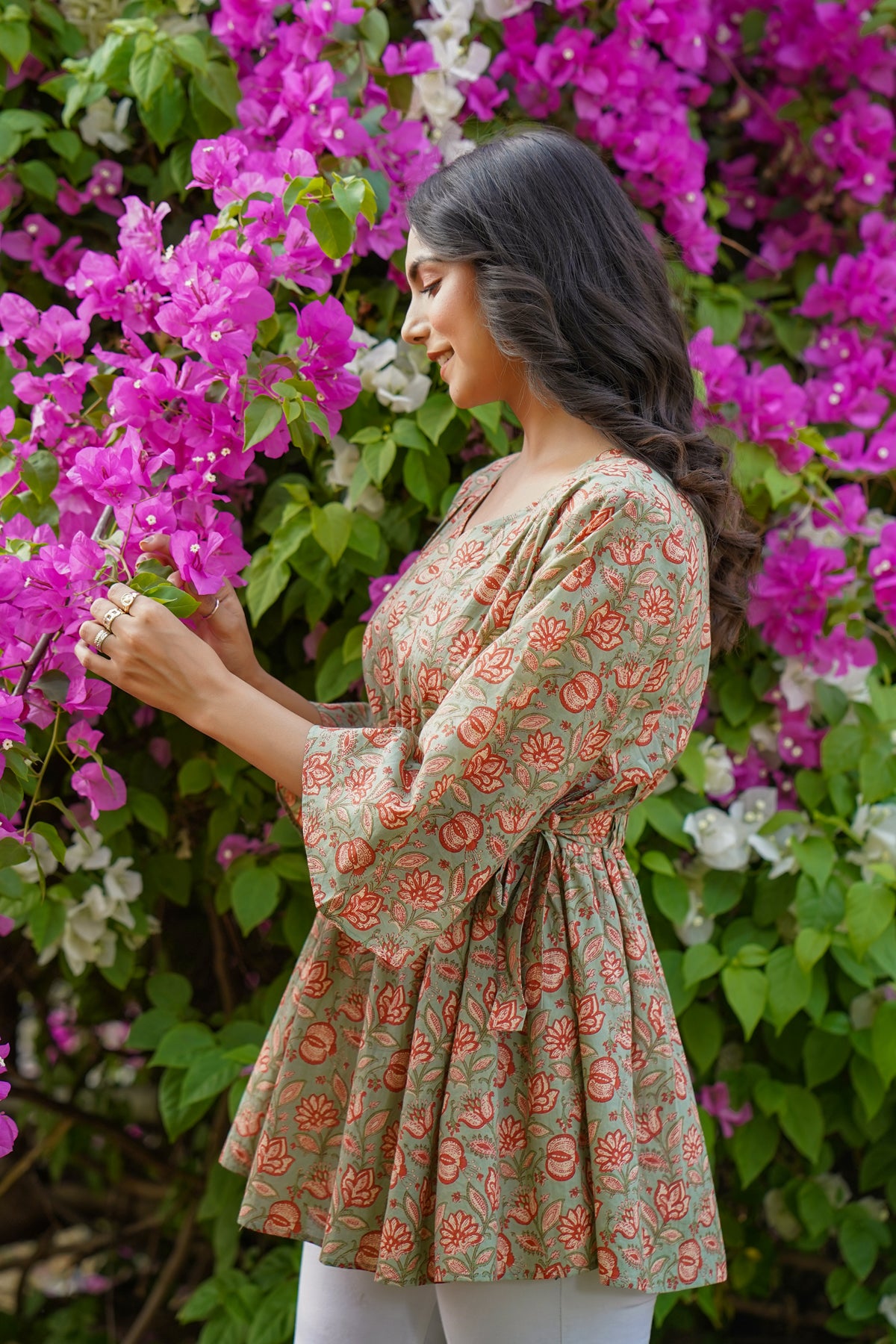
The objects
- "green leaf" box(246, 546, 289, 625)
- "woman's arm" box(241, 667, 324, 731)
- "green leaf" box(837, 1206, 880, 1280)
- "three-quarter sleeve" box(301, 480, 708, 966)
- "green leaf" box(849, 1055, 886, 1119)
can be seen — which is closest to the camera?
"three-quarter sleeve" box(301, 480, 708, 966)

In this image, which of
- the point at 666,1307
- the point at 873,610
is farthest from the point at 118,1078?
the point at 873,610

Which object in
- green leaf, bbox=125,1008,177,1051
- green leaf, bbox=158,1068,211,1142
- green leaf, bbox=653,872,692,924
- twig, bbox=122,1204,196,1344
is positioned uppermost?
green leaf, bbox=653,872,692,924

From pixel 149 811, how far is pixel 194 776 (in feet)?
0.24

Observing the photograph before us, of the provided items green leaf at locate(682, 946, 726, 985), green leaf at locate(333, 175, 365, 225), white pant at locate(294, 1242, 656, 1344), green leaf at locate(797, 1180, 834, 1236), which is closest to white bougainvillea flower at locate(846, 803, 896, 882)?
green leaf at locate(682, 946, 726, 985)

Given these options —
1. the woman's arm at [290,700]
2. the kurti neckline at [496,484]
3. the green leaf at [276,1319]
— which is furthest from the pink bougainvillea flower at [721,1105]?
the kurti neckline at [496,484]

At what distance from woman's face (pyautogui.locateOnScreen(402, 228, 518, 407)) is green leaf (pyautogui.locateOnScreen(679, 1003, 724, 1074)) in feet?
2.96

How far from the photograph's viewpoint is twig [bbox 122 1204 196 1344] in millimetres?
1953

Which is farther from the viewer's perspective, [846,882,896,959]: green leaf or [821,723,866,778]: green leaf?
[821,723,866,778]: green leaf

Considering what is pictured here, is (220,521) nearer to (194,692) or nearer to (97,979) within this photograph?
(194,692)

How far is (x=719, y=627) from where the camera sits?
1383mm

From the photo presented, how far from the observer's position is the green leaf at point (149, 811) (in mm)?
1682

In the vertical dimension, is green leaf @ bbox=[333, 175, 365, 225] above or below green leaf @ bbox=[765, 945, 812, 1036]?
above

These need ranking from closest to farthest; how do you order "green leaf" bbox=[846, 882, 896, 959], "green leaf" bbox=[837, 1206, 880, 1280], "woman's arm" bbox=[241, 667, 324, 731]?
1. "woman's arm" bbox=[241, 667, 324, 731]
2. "green leaf" bbox=[846, 882, 896, 959]
3. "green leaf" bbox=[837, 1206, 880, 1280]

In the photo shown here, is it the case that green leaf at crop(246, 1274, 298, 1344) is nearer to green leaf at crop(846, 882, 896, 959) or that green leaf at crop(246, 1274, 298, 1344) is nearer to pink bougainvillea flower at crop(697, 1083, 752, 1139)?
pink bougainvillea flower at crop(697, 1083, 752, 1139)
